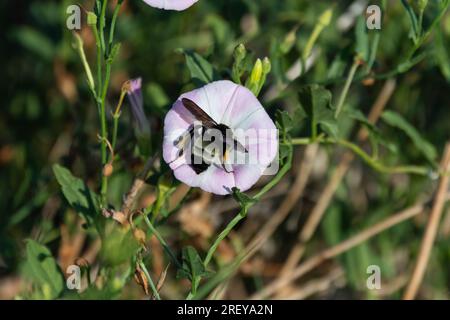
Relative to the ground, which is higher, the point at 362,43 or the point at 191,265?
the point at 362,43

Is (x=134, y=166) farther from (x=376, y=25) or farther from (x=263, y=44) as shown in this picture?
(x=263, y=44)

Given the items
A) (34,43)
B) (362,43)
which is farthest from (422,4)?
(34,43)

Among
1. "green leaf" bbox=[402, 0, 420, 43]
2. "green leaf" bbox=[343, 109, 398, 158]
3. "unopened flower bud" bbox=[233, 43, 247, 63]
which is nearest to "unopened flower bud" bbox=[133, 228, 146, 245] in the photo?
"unopened flower bud" bbox=[233, 43, 247, 63]

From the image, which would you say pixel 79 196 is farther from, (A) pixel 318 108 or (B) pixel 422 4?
(B) pixel 422 4

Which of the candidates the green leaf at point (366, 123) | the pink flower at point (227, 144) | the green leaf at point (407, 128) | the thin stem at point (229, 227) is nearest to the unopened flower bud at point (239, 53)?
the pink flower at point (227, 144)

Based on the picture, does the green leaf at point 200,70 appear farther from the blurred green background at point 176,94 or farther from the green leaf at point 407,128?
the green leaf at point 407,128
